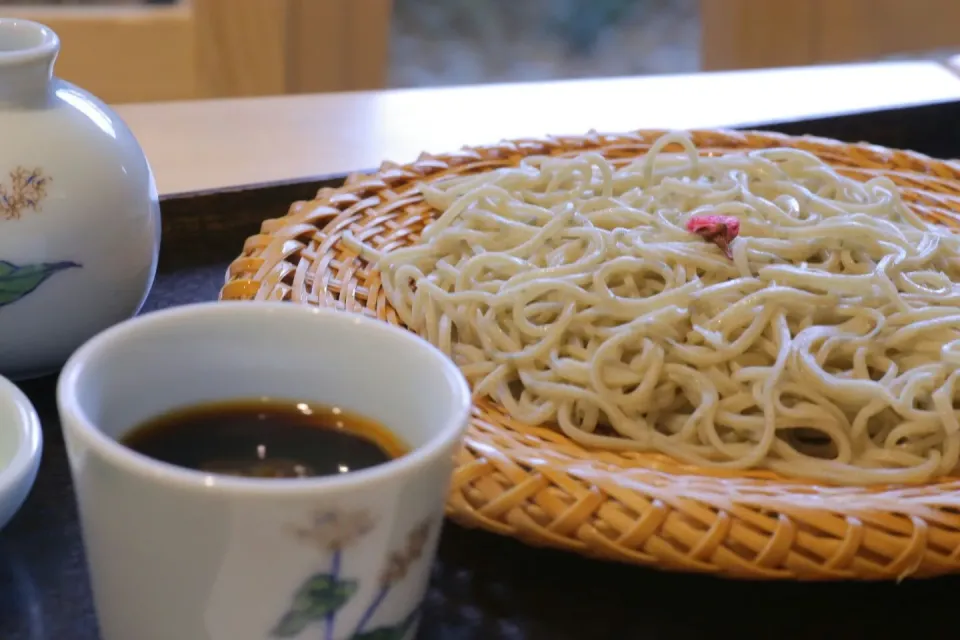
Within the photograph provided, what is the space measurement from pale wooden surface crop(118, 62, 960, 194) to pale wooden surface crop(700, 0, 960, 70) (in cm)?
60

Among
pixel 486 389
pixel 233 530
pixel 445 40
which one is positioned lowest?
pixel 445 40

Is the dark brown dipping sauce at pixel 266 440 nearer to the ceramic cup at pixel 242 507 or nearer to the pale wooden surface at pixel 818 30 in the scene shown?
the ceramic cup at pixel 242 507

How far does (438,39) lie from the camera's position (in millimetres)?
2594

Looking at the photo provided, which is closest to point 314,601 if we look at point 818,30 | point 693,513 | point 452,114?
point 693,513

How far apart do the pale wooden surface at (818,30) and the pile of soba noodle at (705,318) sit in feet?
4.93

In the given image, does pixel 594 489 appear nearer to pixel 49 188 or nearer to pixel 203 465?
pixel 203 465

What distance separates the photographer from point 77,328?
64 centimetres

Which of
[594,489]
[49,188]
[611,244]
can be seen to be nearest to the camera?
[594,489]

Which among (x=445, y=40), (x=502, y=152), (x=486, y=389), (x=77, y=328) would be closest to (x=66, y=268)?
(x=77, y=328)

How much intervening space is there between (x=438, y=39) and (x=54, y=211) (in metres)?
2.08

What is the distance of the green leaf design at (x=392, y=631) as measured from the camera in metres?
0.39

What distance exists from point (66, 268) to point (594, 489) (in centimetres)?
34

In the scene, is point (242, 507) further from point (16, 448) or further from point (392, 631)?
point (16, 448)

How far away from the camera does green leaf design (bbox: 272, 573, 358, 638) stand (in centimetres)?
36
